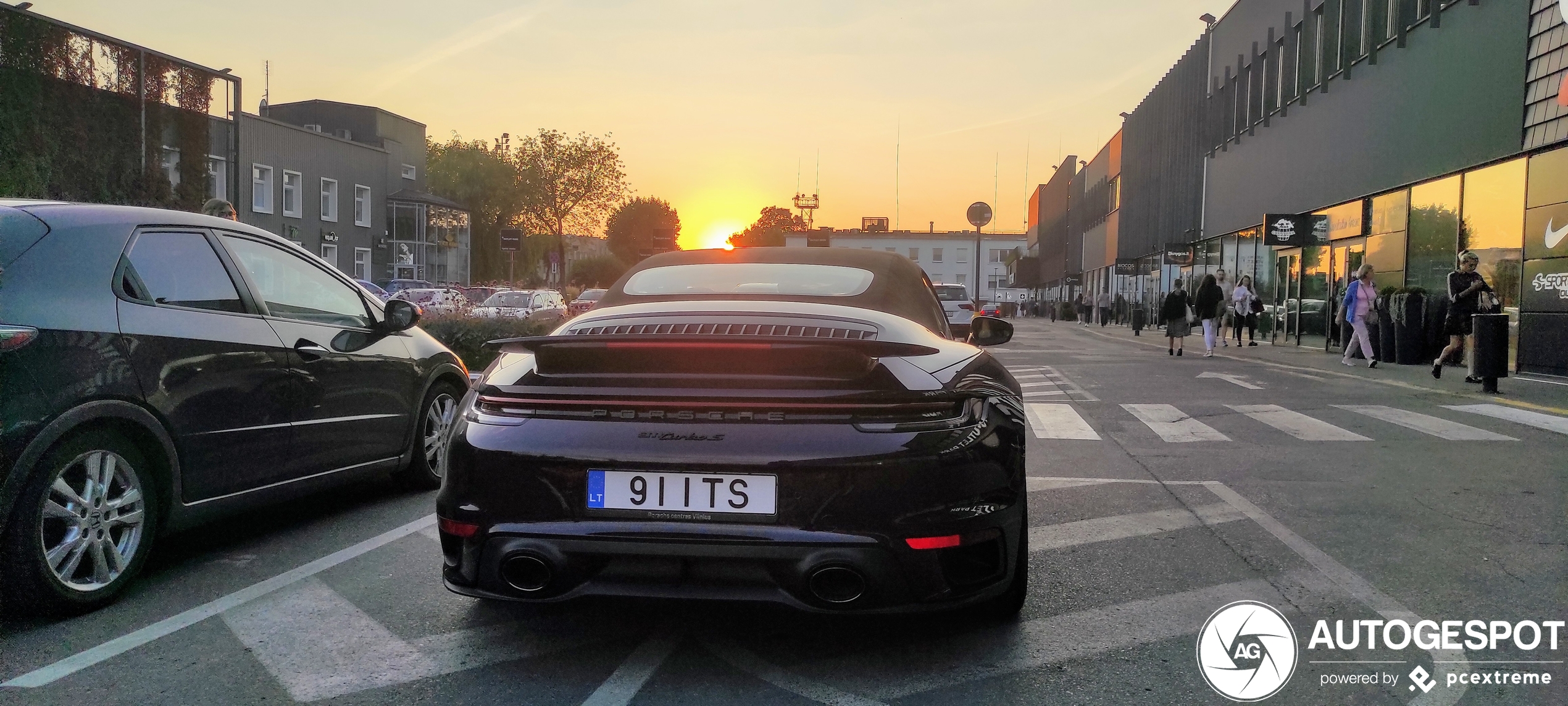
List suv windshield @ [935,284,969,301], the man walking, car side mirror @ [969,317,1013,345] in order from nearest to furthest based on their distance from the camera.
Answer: car side mirror @ [969,317,1013,345]
the man walking
suv windshield @ [935,284,969,301]

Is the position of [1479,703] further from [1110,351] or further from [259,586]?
[1110,351]

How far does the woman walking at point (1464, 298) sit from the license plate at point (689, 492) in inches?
541

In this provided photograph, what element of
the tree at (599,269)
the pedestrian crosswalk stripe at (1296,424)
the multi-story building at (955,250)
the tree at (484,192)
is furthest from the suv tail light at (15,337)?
the multi-story building at (955,250)

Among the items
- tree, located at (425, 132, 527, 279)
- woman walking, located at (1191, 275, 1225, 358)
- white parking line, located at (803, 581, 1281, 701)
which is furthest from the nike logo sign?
tree, located at (425, 132, 527, 279)

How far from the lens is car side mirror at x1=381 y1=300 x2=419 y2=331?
19.4ft

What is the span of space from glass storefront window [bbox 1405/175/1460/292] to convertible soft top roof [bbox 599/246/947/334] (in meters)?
16.8

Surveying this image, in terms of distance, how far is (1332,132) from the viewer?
24578mm

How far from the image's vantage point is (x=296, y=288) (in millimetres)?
5512

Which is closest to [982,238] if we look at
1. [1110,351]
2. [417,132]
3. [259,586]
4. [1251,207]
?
[417,132]

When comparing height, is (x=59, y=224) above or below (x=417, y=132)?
below

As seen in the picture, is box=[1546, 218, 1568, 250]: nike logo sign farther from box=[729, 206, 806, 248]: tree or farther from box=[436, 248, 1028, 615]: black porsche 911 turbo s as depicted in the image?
box=[729, 206, 806, 248]: tree

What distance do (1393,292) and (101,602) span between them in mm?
19715

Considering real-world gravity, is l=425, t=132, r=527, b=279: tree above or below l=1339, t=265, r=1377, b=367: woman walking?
Answer: above

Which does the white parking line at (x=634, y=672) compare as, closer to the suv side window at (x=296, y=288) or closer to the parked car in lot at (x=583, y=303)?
the suv side window at (x=296, y=288)
